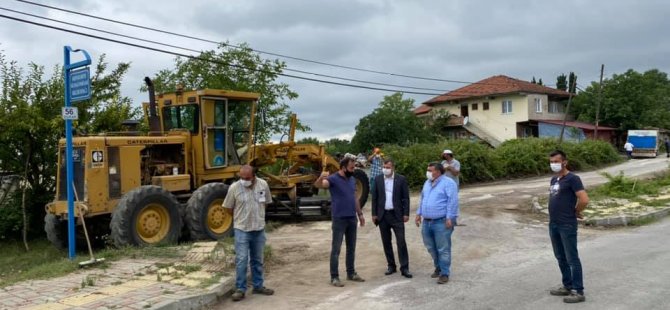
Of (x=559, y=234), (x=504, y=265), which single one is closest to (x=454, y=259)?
(x=504, y=265)

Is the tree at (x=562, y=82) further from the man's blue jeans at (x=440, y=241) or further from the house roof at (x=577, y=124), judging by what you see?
the man's blue jeans at (x=440, y=241)

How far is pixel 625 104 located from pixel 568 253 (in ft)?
178

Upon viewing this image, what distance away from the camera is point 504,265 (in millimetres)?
8742

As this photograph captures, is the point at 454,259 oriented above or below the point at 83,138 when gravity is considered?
below

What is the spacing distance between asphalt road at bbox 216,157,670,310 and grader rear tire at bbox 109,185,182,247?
75.9 inches

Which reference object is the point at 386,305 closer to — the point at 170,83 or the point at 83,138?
the point at 83,138

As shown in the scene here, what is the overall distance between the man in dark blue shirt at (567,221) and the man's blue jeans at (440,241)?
1367 millimetres

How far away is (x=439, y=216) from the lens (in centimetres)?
778

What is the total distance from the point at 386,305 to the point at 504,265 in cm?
290

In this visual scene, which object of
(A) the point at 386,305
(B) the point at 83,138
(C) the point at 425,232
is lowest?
(A) the point at 386,305

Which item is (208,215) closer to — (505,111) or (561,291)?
(561,291)

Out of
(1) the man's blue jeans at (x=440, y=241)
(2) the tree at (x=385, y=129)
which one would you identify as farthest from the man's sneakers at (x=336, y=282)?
(2) the tree at (x=385, y=129)

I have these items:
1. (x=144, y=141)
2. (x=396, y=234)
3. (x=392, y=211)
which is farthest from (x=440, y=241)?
(x=144, y=141)

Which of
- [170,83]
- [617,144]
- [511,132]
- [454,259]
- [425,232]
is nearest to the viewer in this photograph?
[425,232]
